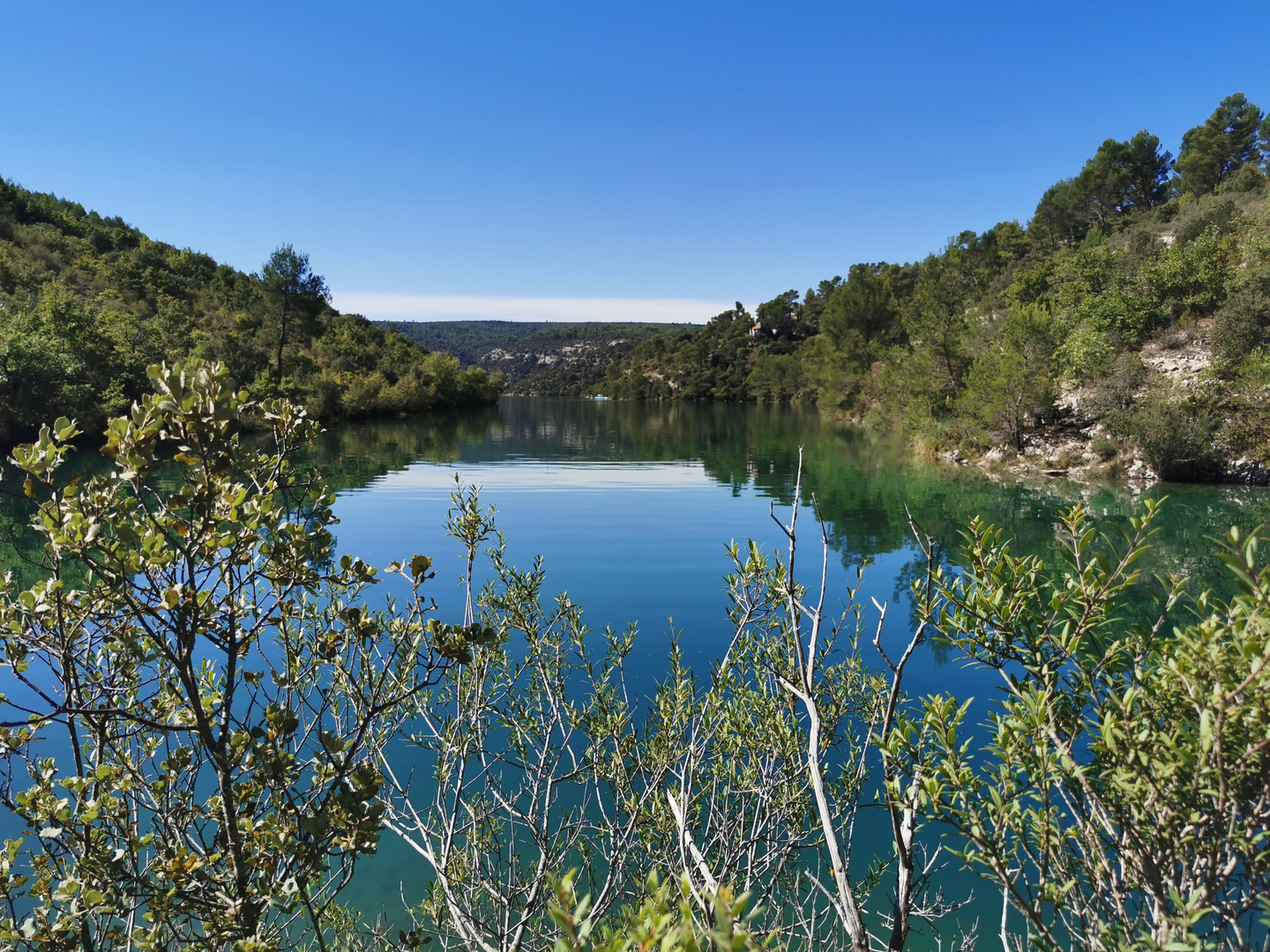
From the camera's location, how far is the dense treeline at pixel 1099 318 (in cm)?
1973

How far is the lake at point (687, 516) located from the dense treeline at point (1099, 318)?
7.56 feet

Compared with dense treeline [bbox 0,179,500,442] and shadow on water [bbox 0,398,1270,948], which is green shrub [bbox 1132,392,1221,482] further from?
dense treeline [bbox 0,179,500,442]

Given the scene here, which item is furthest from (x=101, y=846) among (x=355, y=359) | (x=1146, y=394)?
(x=355, y=359)

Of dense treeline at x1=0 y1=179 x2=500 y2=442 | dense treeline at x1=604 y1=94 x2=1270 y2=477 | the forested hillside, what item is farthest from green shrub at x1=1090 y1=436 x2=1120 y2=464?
the forested hillside

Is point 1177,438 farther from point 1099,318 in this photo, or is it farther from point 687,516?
point 687,516

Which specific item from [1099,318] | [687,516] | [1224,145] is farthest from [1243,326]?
[1224,145]

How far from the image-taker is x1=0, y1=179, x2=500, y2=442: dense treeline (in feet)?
72.9

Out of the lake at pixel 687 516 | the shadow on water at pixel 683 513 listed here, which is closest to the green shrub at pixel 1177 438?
the shadow on water at pixel 683 513

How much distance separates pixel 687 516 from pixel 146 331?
1125 inches

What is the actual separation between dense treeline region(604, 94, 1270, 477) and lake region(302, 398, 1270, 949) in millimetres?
2304

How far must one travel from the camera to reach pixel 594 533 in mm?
14945

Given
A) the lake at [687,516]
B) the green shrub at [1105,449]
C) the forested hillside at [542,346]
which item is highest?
the forested hillside at [542,346]

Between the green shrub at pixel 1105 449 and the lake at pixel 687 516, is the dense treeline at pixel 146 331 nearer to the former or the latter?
the lake at pixel 687 516

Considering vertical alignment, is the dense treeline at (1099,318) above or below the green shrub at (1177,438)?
above
